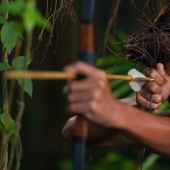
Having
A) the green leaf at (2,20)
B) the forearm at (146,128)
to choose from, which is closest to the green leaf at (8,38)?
the green leaf at (2,20)

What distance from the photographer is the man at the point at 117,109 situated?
1.47 m

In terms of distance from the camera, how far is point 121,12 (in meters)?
3.42

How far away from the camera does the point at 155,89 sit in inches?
81.3

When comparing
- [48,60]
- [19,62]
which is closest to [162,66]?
[19,62]

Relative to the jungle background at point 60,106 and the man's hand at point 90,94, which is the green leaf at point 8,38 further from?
the jungle background at point 60,106

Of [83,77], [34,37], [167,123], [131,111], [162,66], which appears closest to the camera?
[83,77]

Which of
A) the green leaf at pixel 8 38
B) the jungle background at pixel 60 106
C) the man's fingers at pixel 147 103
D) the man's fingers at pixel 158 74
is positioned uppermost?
the green leaf at pixel 8 38

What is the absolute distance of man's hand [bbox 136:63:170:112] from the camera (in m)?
2.06

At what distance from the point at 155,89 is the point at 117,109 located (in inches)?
20.2

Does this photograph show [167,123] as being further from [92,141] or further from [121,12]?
[121,12]

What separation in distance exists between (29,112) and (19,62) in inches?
44.7

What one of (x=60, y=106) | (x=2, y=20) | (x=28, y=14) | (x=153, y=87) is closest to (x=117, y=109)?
(x=28, y=14)

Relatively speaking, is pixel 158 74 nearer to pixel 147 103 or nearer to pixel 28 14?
pixel 147 103

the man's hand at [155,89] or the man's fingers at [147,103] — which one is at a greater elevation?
the man's hand at [155,89]
